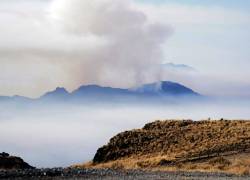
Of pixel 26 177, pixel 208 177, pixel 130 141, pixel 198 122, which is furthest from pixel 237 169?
pixel 198 122

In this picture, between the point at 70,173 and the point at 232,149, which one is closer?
the point at 70,173

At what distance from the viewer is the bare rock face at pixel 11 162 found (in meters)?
44.1

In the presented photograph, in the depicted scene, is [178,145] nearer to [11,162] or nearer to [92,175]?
[11,162]

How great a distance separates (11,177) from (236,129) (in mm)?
34793

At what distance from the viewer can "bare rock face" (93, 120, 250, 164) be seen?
5406cm

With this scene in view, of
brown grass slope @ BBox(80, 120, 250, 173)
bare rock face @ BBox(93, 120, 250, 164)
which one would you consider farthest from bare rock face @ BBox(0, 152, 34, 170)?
bare rock face @ BBox(93, 120, 250, 164)

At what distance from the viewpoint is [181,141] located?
59.8m

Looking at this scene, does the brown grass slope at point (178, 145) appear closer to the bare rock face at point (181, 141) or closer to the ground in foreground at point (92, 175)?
the bare rock face at point (181, 141)

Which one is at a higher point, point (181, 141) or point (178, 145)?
point (181, 141)

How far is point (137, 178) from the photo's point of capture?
3183cm

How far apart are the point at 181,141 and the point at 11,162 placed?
19132 millimetres

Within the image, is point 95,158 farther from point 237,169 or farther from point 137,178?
point 137,178

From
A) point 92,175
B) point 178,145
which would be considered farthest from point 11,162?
point 178,145

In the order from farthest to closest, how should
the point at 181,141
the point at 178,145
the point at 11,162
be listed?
1. the point at 181,141
2. the point at 178,145
3. the point at 11,162
